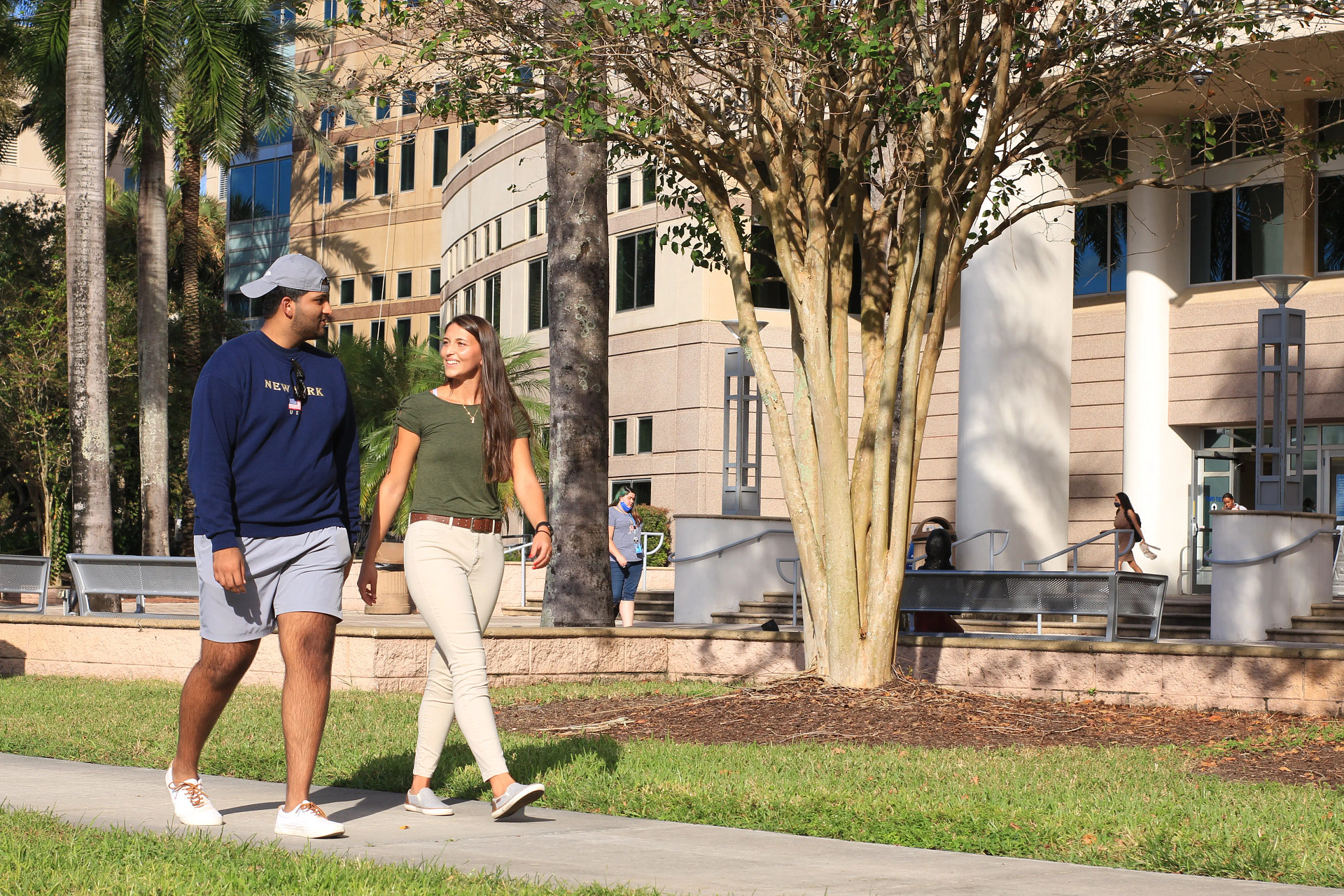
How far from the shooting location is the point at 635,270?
1364 inches

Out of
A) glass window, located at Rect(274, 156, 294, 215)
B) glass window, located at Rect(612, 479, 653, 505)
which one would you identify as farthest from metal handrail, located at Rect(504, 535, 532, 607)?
glass window, located at Rect(274, 156, 294, 215)

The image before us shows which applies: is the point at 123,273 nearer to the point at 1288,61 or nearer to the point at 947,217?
the point at 1288,61

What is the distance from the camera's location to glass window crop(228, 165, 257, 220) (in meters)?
56.8

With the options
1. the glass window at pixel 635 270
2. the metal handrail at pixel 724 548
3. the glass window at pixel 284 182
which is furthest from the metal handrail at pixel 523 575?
the glass window at pixel 284 182

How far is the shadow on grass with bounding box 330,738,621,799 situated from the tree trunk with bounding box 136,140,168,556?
64.5ft

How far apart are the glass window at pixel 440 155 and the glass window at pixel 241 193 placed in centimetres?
1033

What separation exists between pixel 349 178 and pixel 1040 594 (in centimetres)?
4374

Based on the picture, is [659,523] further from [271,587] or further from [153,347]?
[271,587]

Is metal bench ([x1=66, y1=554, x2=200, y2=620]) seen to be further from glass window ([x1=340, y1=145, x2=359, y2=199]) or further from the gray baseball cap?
glass window ([x1=340, y1=145, x2=359, y2=199])

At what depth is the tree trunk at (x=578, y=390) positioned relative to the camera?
14.3 meters

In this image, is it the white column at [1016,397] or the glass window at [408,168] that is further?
the glass window at [408,168]

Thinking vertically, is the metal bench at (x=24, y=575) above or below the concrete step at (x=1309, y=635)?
above

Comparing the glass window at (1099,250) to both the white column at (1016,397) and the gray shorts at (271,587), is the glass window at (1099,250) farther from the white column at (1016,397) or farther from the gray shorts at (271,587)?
the gray shorts at (271,587)

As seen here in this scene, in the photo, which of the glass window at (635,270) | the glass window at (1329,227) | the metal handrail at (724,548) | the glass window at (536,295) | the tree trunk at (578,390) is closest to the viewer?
the tree trunk at (578,390)
